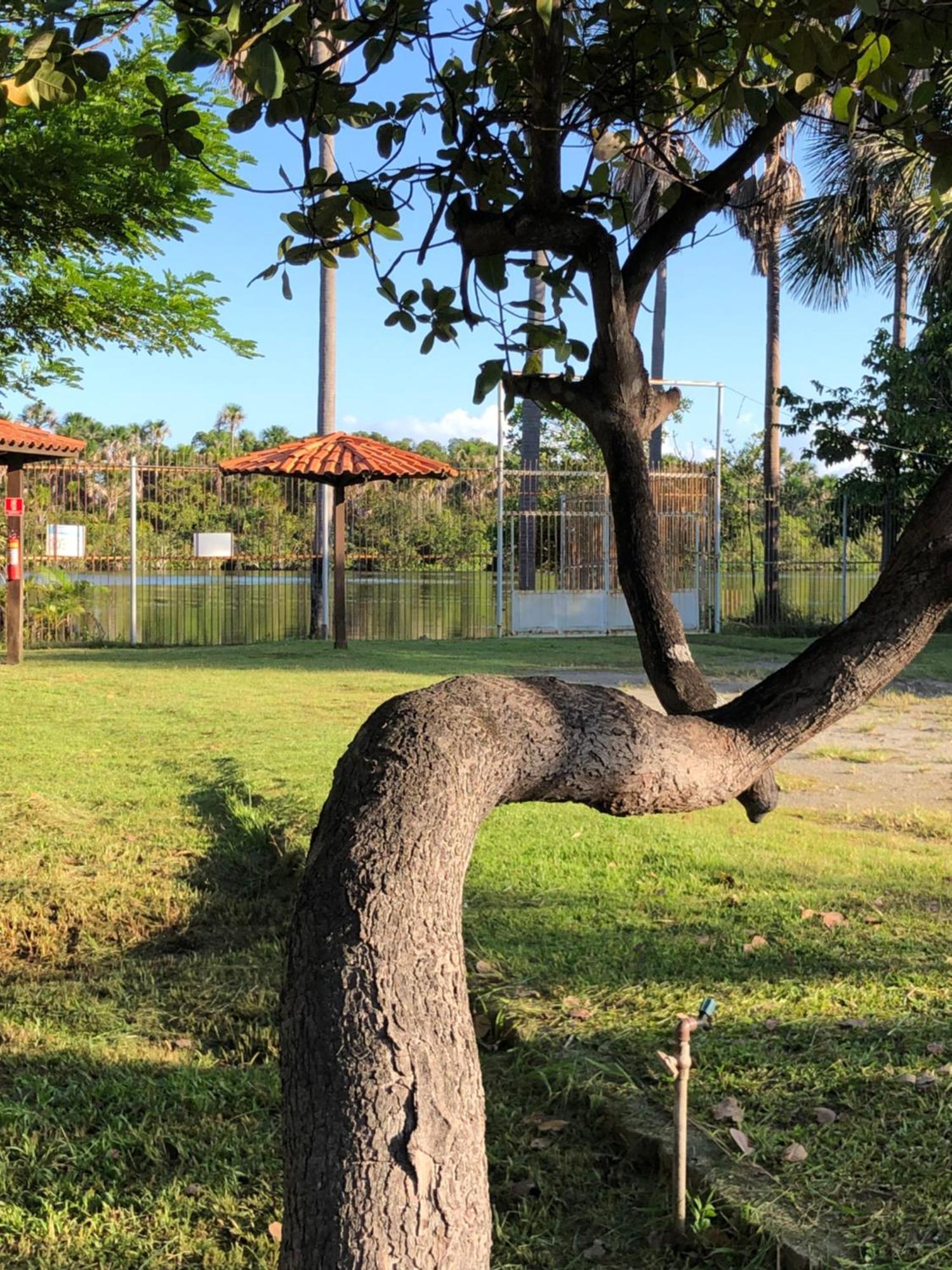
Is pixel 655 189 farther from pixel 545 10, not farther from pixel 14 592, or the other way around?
pixel 545 10

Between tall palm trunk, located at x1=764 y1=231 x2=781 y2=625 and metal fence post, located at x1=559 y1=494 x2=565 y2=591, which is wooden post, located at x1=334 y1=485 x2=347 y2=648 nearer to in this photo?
metal fence post, located at x1=559 y1=494 x2=565 y2=591

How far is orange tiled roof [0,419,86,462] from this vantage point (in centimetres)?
1243

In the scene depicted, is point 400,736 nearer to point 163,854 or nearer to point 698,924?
point 698,924

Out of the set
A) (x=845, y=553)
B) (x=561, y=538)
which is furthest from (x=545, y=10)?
(x=845, y=553)

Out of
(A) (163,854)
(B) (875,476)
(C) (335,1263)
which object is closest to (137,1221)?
(C) (335,1263)

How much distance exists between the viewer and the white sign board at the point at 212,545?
55.5 feet

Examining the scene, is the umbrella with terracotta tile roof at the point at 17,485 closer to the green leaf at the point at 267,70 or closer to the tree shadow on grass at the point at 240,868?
the tree shadow on grass at the point at 240,868

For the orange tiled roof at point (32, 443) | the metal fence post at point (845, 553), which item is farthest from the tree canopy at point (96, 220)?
the metal fence post at point (845, 553)

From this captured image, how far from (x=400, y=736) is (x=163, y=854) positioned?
4448 mm

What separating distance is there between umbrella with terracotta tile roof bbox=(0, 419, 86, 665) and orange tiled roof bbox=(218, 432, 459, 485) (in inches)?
98.0

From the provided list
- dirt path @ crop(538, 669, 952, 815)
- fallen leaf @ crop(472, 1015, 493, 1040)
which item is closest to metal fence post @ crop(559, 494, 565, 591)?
dirt path @ crop(538, 669, 952, 815)

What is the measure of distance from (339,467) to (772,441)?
11.4 m

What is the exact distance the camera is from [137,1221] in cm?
292

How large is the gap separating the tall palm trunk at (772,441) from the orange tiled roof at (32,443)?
41.4 feet
